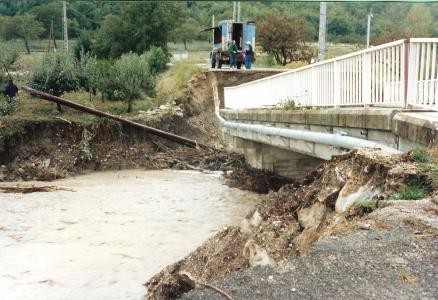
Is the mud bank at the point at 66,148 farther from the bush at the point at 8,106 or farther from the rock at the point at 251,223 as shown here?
the rock at the point at 251,223

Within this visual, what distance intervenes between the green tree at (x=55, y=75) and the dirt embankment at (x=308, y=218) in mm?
21390

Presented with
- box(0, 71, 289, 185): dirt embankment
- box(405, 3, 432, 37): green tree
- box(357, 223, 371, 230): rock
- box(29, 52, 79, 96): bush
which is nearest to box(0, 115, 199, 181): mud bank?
box(0, 71, 289, 185): dirt embankment

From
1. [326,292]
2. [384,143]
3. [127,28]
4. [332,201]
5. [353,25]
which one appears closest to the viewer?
[326,292]

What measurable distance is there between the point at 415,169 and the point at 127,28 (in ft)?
133

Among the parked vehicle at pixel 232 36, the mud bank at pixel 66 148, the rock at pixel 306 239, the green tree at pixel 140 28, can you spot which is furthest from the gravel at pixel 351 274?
the green tree at pixel 140 28

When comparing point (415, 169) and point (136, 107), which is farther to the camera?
point (136, 107)

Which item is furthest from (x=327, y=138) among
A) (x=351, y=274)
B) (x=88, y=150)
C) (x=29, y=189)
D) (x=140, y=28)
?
(x=140, y=28)

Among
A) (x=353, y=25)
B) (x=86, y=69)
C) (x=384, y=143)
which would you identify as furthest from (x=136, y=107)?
(x=353, y=25)

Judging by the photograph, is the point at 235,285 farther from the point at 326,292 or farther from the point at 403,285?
the point at 403,285

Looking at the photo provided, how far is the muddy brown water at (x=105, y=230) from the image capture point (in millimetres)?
9320

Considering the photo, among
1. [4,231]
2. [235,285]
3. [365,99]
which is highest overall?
[365,99]

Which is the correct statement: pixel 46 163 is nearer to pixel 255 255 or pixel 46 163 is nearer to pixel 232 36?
pixel 232 36

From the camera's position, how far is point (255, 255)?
5664mm

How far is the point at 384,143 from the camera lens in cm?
742
